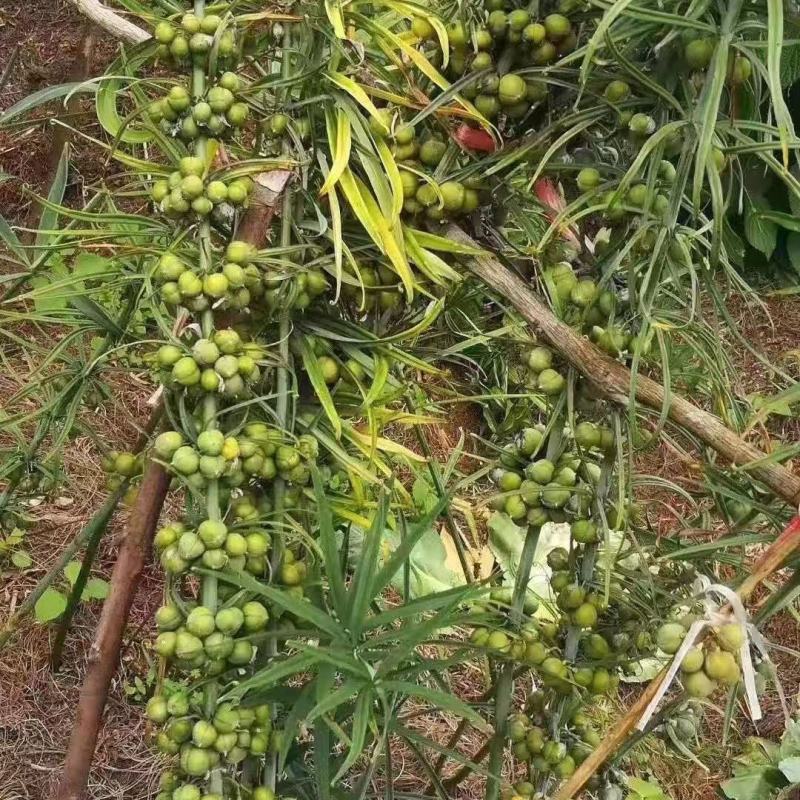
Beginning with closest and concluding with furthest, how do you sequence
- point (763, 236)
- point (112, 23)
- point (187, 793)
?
1. point (187, 793)
2. point (112, 23)
3. point (763, 236)

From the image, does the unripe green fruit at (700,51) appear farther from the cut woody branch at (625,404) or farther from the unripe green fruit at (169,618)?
the unripe green fruit at (169,618)

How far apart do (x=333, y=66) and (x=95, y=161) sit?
157 cm

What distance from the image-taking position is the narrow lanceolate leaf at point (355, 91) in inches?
18.4

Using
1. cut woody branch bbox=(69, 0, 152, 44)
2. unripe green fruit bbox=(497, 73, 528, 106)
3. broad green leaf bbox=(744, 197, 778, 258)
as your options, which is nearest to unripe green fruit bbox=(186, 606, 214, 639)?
unripe green fruit bbox=(497, 73, 528, 106)

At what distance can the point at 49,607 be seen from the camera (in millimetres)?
1325

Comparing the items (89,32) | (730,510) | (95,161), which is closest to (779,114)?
(730,510)

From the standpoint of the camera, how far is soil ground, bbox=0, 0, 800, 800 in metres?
1.18

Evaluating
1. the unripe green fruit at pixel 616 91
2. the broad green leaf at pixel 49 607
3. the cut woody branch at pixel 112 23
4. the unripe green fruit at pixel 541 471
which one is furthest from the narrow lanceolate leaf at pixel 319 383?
the broad green leaf at pixel 49 607

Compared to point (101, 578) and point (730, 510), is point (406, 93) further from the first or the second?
point (101, 578)

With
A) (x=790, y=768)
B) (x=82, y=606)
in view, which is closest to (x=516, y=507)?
(x=82, y=606)

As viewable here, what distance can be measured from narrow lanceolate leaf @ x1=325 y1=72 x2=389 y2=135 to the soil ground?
1.46 feet

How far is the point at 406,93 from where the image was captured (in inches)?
19.9

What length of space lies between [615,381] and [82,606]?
1.14 metres

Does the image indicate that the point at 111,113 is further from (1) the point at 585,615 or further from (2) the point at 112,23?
(1) the point at 585,615
